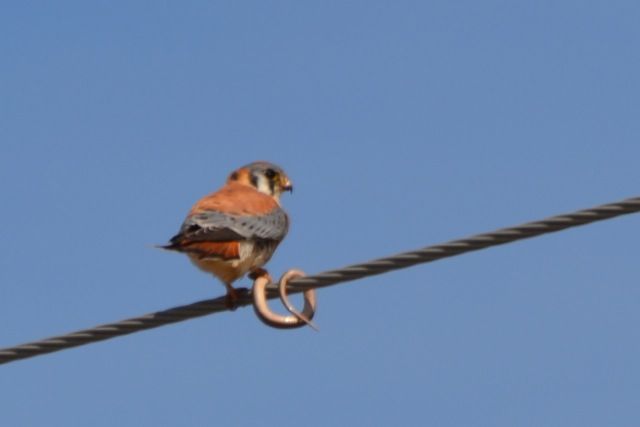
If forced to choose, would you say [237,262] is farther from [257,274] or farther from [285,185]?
[285,185]

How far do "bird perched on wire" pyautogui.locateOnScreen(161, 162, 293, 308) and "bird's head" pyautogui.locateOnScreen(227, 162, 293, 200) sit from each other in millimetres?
545

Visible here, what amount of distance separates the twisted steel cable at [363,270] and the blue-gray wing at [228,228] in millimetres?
1083

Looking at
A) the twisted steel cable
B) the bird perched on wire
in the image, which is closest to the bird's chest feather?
the bird perched on wire

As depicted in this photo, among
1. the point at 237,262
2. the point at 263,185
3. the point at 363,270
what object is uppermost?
the point at 263,185

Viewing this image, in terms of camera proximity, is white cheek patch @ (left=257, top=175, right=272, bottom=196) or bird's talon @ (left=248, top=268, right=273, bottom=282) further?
white cheek patch @ (left=257, top=175, right=272, bottom=196)

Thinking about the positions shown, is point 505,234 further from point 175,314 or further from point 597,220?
point 175,314

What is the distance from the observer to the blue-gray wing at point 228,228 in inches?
269

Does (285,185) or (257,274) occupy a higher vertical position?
(285,185)

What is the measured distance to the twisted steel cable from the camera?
4934mm

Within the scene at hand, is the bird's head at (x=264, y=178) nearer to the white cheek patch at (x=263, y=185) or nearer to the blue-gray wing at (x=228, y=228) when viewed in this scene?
the white cheek patch at (x=263, y=185)

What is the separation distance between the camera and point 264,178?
8.71 metres

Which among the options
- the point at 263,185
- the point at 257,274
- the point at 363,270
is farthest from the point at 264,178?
the point at 363,270

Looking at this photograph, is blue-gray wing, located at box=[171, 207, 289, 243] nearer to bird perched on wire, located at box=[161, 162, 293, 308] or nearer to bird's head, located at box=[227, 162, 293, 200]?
bird perched on wire, located at box=[161, 162, 293, 308]

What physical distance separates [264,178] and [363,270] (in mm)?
3514
